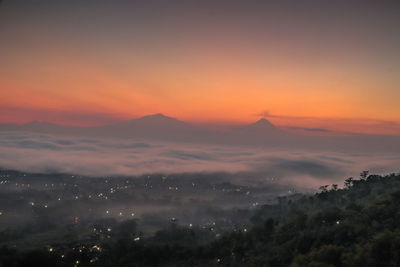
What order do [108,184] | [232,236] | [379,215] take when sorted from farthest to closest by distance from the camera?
[108,184]
[232,236]
[379,215]

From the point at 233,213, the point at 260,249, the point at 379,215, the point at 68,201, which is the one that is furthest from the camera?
the point at 68,201

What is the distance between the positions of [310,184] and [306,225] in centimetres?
15236

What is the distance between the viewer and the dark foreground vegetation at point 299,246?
25.5m

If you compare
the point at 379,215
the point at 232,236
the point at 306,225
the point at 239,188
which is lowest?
the point at 239,188

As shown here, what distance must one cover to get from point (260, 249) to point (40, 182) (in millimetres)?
196688

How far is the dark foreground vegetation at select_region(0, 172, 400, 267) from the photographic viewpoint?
25.5 metres

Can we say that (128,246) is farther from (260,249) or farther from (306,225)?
(306,225)

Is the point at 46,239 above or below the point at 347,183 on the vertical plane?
below

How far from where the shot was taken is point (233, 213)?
396 feet

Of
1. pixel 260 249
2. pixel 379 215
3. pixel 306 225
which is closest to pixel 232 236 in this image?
pixel 260 249

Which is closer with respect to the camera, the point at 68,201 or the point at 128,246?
the point at 128,246

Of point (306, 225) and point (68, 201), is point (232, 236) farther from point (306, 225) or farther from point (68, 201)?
point (68, 201)

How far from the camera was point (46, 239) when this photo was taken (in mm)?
82500

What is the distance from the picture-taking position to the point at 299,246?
34906mm
